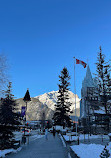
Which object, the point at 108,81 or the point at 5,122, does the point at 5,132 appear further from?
the point at 108,81

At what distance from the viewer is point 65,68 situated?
192ft

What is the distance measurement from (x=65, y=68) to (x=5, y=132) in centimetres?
4449

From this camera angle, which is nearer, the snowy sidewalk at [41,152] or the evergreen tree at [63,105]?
the snowy sidewalk at [41,152]

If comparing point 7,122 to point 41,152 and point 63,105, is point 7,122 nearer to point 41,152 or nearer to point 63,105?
point 41,152

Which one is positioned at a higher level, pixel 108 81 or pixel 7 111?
pixel 108 81

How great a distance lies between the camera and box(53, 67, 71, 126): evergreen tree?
5200 cm

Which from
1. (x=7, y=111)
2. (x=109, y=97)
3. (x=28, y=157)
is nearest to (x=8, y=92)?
(x=7, y=111)

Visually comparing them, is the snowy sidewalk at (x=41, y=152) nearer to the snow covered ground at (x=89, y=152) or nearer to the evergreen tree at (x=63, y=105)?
the snow covered ground at (x=89, y=152)

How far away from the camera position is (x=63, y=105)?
53.9m

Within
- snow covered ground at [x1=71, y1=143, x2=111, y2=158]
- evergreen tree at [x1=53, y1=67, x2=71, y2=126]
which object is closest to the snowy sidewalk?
snow covered ground at [x1=71, y1=143, x2=111, y2=158]

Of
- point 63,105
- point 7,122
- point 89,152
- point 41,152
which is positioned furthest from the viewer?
point 63,105

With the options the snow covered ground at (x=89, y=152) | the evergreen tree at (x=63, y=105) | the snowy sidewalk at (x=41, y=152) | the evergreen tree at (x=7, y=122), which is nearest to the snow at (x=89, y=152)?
the snow covered ground at (x=89, y=152)

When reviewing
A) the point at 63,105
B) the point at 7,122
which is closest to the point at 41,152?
the point at 7,122

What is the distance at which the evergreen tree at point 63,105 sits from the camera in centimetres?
5200
